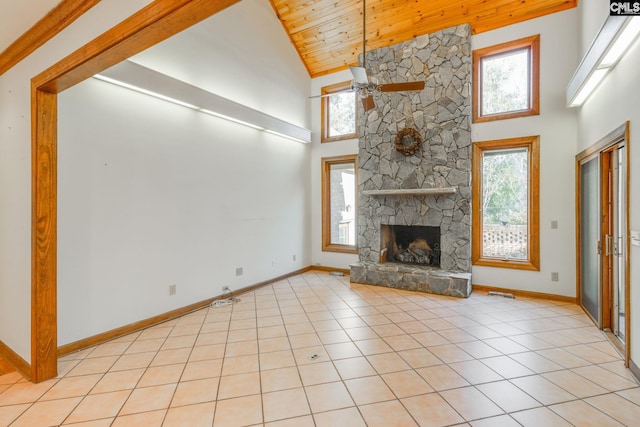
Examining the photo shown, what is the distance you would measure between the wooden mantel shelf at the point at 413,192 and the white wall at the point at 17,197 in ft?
15.1

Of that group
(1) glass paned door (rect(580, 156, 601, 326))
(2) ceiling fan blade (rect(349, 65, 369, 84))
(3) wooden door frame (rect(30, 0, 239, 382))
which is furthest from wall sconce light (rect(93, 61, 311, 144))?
(1) glass paned door (rect(580, 156, 601, 326))

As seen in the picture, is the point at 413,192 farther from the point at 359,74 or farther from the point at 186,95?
the point at 186,95

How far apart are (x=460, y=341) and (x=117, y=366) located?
337 cm

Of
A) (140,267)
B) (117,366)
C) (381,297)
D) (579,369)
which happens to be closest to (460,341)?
(579,369)

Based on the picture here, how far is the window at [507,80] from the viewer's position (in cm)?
466

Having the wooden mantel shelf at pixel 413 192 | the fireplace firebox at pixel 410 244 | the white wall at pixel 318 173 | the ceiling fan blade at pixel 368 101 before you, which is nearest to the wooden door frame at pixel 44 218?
the ceiling fan blade at pixel 368 101

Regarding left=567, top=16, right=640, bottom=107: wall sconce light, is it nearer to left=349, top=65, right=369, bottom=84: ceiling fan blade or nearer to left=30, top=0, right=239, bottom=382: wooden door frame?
left=349, top=65, right=369, bottom=84: ceiling fan blade

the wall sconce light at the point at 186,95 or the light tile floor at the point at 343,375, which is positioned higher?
the wall sconce light at the point at 186,95

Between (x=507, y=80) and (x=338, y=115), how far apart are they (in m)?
3.10

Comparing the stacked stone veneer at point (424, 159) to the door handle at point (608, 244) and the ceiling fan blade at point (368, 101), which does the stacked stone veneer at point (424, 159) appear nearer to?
the door handle at point (608, 244)

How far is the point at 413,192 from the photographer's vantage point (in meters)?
5.24

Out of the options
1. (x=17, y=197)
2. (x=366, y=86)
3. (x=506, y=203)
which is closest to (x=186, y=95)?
(x=17, y=197)

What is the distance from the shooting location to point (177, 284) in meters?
4.00

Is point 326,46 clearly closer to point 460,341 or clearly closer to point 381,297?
point 381,297
